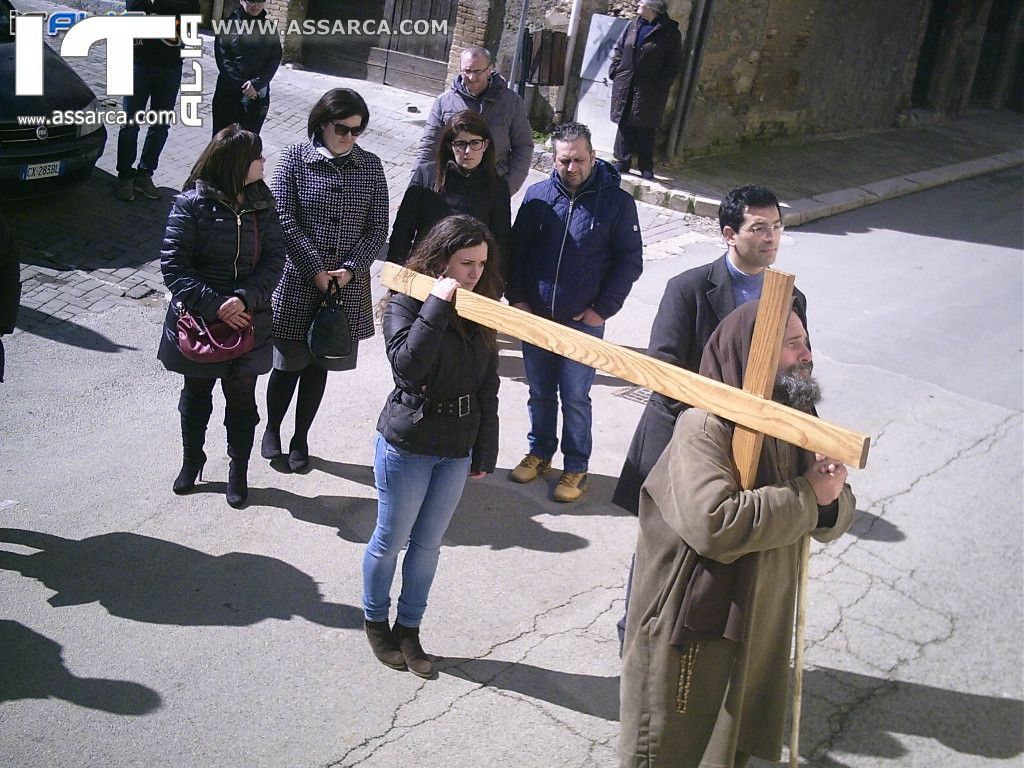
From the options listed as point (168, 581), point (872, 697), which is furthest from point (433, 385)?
point (872, 697)

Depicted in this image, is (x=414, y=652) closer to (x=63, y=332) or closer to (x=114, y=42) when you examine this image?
(x=63, y=332)

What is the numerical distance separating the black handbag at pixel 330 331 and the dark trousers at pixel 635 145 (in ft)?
22.4

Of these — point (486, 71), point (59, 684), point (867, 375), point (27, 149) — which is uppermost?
point (486, 71)

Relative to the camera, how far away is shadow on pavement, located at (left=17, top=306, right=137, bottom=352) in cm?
707

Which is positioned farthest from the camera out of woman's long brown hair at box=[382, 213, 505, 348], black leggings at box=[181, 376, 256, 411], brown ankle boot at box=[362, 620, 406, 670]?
black leggings at box=[181, 376, 256, 411]

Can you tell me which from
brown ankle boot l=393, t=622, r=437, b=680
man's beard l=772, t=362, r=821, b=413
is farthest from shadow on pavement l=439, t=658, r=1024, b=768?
man's beard l=772, t=362, r=821, b=413

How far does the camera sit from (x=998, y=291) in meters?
10.3

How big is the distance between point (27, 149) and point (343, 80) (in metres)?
6.68

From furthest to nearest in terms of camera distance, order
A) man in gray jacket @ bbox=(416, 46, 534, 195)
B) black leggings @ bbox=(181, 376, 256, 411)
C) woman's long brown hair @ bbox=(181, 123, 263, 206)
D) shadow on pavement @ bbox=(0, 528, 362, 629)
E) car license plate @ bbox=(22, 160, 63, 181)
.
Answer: car license plate @ bbox=(22, 160, 63, 181)
man in gray jacket @ bbox=(416, 46, 534, 195)
black leggings @ bbox=(181, 376, 256, 411)
woman's long brown hair @ bbox=(181, 123, 263, 206)
shadow on pavement @ bbox=(0, 528, 362, 629)

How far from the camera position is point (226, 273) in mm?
5195

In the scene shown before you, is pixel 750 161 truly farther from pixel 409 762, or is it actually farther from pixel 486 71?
pixel 409 762

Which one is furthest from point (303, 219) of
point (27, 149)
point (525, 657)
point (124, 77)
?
point (124, 77)

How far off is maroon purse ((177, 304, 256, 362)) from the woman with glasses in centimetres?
91

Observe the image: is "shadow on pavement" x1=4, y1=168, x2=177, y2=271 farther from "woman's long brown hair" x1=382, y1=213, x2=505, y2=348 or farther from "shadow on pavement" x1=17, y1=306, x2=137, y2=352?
"woman's long brown hair" x1=382, y1=213, x2=505, y2=348
